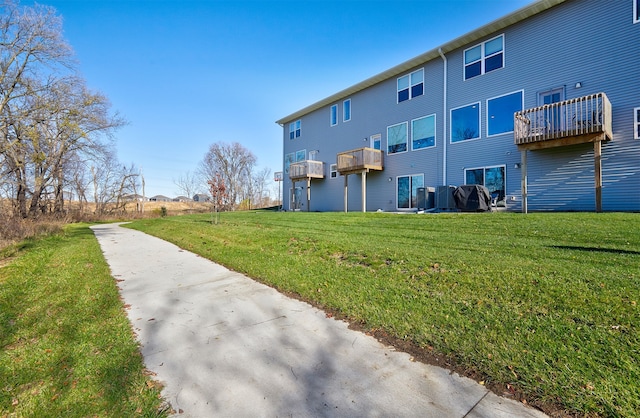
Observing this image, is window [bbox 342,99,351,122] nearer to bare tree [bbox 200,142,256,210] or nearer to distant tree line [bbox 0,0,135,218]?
distant tree line [bbox 0,0,135,218]

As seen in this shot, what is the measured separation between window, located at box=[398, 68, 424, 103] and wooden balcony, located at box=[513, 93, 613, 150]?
5687mm

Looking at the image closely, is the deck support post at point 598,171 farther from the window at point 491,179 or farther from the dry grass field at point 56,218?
the dry grass field at point 56,218

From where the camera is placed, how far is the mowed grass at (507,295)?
197cm

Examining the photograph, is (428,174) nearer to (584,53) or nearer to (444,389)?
(584,53)

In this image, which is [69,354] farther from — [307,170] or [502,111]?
[307,170]

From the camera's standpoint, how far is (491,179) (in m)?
12.0

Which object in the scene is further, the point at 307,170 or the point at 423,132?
the point at 307,170

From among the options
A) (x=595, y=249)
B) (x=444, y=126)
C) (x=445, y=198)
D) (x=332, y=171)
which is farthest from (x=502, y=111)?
(x=332, y=171)

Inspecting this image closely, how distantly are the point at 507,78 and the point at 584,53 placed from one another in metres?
2.31

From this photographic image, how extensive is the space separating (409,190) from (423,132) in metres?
2.97

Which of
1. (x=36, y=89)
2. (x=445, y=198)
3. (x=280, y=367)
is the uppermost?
(x=36, y=89)

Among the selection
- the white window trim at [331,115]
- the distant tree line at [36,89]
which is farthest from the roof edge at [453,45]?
the distant tree line at [36,89]

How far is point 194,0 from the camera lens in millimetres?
10062

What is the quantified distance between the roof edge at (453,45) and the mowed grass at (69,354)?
1495cm
